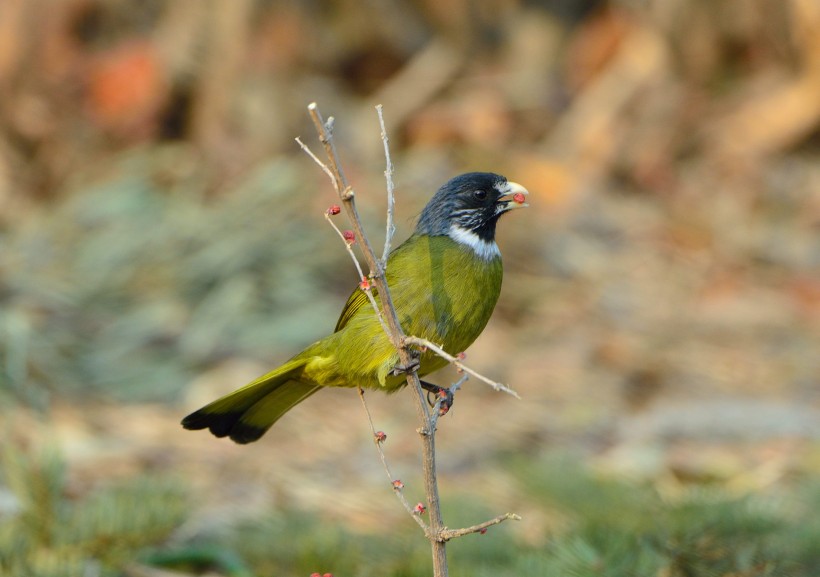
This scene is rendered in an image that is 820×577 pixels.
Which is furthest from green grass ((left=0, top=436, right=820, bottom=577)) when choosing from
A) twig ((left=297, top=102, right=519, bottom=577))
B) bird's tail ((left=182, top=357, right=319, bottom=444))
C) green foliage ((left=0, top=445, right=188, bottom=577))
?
twig ((left=297, top=102, right=519, bottom=577))

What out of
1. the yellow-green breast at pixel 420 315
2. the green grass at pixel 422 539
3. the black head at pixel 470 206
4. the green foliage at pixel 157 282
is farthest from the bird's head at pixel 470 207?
the green foliage at pixel 157 282

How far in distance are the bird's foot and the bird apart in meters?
0.01

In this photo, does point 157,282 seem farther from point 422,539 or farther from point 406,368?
point 406,368

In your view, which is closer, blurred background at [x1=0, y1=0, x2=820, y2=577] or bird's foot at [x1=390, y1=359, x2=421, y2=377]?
bird's foot at [x1=390, y1=359, x2=421, y2=377]

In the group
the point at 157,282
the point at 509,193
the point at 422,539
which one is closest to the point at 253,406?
the point at 422,539

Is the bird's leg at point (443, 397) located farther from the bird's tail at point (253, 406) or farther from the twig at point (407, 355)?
the bird's tail at point (253, 406)

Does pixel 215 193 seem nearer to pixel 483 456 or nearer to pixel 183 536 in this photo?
pixel 483 456

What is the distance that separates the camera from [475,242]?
3777 millimetres

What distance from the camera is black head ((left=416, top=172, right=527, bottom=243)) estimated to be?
3.87 m

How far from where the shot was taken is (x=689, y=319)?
339 inches

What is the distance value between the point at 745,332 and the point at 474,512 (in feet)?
16.6

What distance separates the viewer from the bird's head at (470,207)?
3.85 metres

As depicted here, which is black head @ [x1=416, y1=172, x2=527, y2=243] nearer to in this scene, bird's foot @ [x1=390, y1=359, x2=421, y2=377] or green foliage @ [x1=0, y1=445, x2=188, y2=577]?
bird's foot @ [x1=390, y1=359, x2=421, y2=377]

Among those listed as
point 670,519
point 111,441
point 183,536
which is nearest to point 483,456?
point 111,441
